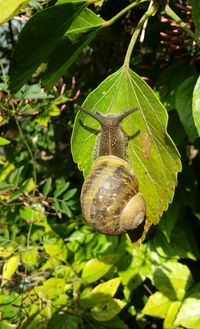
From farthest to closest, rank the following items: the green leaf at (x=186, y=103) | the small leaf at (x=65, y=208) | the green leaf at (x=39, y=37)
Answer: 1. the small leaf at (x=65, y=208)
2. the green leaf at (x=186, y=103)
3. the green leaf at (x=39, y=37)

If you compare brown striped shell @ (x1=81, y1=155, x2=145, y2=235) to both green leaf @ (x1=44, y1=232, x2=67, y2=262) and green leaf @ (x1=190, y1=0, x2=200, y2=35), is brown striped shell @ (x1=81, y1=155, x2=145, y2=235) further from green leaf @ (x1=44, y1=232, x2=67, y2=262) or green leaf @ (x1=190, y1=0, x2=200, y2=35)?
green leaf @ (x1=44, y1=232, x2=67, y2=262)

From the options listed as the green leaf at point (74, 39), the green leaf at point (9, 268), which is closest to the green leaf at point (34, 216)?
the green leaf at point (9, 268)

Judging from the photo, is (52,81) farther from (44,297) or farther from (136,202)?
(44,297)

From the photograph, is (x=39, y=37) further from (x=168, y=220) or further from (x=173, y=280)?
(x=173, y=280)

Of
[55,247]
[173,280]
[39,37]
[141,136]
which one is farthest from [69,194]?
[39,37]

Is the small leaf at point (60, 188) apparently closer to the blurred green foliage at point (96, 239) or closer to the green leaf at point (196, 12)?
the blurred green foliage at point (96, 239)

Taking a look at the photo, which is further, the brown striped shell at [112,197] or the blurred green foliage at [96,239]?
the blurred green foliage at [96,239]
